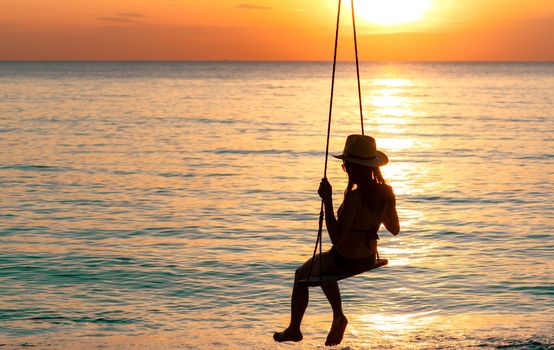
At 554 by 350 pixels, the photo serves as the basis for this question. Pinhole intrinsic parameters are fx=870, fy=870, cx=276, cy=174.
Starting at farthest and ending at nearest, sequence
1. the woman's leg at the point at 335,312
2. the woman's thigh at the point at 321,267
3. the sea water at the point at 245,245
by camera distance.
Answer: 1. the sea water at the point at 245,245
2. the woman's leg at the point at 335,312
3. the woman's thigh at the point at 321,267

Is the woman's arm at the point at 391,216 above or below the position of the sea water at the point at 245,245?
above

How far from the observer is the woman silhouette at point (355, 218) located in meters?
6.95

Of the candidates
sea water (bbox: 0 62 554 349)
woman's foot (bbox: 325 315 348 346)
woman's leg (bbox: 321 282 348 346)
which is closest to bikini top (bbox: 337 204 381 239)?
woman's leg (bbox: 321 282 348 346)

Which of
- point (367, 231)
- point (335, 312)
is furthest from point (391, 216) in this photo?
point (335, 312)

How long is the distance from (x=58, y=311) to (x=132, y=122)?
38.1 m

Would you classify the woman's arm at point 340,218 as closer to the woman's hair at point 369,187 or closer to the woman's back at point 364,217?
the woman's back at point 364,217

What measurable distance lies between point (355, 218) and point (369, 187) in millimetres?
275

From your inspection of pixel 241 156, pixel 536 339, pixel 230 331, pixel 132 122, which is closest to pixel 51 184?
pixel 241 156

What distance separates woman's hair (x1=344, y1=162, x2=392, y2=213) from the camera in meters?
6.98

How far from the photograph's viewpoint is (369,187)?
7023 mm

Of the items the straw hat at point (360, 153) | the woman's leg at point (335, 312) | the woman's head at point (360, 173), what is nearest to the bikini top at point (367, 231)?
the woman's head at point (360, 173)

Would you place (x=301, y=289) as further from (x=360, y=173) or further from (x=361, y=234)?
(x=360, y=173)

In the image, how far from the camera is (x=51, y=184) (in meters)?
24.0

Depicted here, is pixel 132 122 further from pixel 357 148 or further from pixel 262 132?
pixel 357 148
